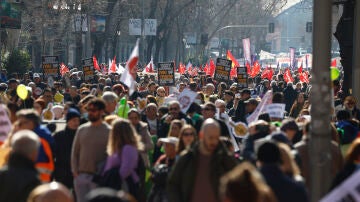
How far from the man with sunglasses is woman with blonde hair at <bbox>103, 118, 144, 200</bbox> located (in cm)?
62

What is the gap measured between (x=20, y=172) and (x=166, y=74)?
63.6 ft

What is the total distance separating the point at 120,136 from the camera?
943 cm

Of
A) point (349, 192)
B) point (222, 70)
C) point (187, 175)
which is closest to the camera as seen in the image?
point (349, 192)

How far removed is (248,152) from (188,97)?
20.5ft

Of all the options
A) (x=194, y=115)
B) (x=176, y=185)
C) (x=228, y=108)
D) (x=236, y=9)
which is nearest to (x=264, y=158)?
(x=176, y=185)

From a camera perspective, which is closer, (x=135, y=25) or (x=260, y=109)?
(x=260, y=109)

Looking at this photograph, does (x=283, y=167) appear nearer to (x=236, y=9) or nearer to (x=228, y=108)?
(x=228, y=108)

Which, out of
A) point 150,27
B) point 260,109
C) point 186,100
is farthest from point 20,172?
point 150,27

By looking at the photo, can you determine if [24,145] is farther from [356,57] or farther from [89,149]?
[356,57]

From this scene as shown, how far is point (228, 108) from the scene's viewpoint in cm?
2027

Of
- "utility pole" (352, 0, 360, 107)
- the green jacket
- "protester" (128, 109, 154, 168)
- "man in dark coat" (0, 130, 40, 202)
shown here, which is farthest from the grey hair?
"utility pole" (352, 0, 360, 107)

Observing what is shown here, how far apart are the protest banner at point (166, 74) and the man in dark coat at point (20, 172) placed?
19.1 m

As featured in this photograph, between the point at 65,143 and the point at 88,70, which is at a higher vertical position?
the point at 88,70

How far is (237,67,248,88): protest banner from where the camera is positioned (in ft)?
91.5
